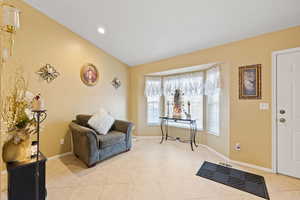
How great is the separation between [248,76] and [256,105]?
21.3 inches

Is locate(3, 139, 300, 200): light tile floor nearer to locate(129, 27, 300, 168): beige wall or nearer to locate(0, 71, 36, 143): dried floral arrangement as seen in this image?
locate(129, 27, 300, 168): beige wall

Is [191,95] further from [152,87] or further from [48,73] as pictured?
[48,73]

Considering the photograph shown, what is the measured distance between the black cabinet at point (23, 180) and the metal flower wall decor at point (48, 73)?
6.08 feet

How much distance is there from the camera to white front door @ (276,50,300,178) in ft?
7.57

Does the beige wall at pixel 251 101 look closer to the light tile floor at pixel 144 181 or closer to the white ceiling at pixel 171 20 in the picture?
the white ceiling at pixel 171 20

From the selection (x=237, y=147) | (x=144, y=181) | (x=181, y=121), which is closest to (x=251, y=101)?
(x=237, y=147)

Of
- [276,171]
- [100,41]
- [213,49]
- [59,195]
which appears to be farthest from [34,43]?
[276,171]

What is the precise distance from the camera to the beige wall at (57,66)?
269cm

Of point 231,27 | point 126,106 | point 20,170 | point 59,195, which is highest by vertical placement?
point 231,27

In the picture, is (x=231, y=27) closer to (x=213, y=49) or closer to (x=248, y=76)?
(x=213, y=49)

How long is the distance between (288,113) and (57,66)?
4345 millimetres

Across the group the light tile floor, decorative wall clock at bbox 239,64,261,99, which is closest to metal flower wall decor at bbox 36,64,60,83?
the light tile floor

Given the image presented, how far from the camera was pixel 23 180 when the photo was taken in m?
1.56

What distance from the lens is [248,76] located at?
2697 mm
